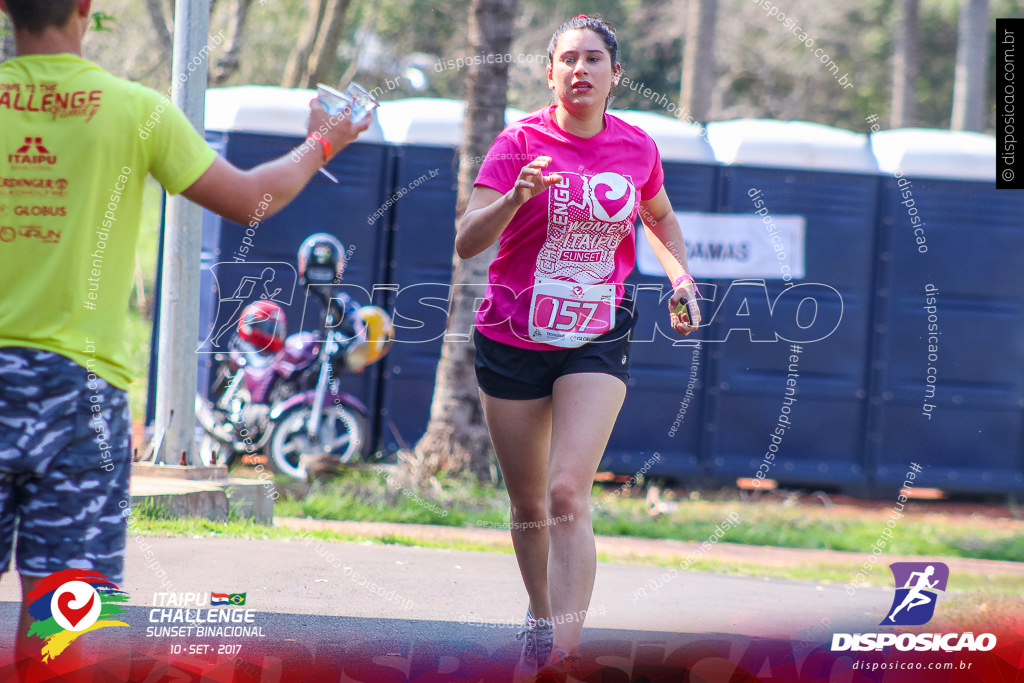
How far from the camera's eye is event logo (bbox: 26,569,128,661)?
89.2 inches

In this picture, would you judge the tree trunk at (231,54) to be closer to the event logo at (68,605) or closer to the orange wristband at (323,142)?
the orange wristband at (323,142)

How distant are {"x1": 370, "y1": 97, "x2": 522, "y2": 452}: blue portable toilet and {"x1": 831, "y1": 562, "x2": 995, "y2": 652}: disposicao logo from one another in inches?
196

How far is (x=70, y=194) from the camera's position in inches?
86.1

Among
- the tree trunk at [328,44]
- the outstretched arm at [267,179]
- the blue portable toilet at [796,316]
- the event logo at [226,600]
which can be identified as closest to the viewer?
the outstretched arm at [267,179]

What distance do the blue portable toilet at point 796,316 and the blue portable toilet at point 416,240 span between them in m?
2.19

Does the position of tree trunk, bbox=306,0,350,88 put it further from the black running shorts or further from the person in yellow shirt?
the person in yellow shirt

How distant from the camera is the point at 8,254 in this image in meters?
2.19

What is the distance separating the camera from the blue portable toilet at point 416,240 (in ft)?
29.2

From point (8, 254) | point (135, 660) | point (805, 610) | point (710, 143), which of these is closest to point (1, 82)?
point (8, 254)

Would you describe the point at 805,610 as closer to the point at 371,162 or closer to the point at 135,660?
the point at 135,660

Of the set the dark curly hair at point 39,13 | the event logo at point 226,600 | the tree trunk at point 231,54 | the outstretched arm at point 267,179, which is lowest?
the event logo at point 226,600

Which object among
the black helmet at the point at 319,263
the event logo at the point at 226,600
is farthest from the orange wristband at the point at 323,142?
the black helmet at the point at 319,263

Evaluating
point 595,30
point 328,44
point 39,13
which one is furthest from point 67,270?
point 328,44

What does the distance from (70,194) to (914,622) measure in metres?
3.19
